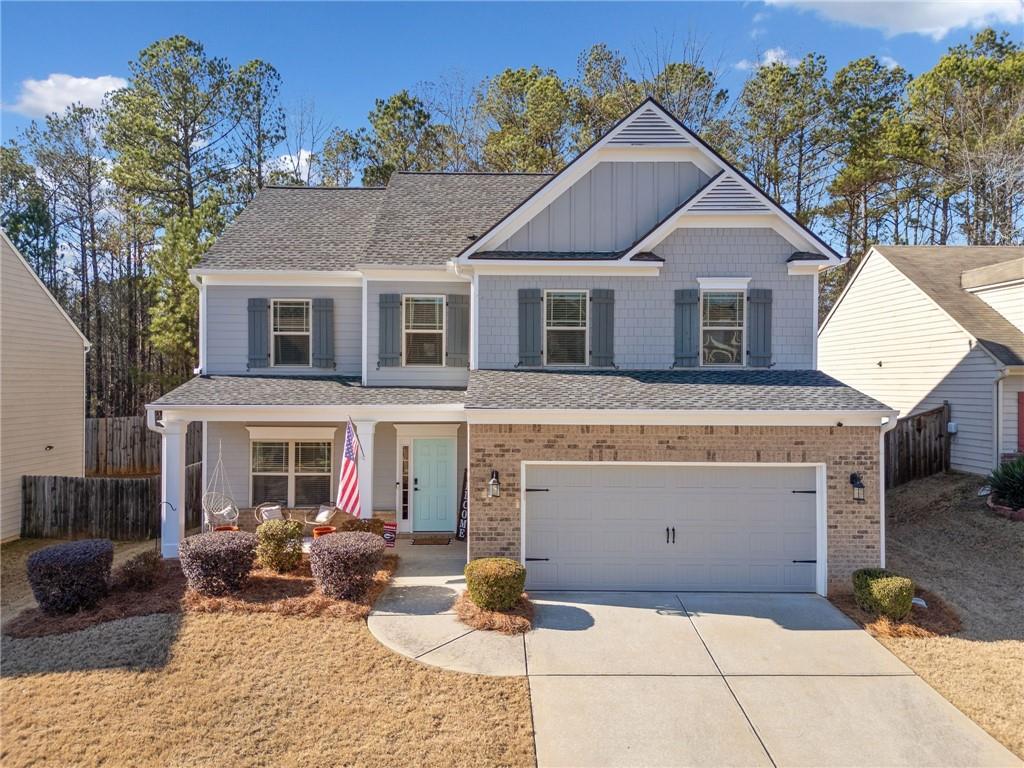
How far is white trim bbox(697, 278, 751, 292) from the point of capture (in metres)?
11.0

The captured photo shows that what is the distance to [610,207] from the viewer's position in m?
11.2

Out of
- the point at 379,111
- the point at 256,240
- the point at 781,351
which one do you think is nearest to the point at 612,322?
the point at 781,351

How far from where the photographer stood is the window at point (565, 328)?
36.6ft

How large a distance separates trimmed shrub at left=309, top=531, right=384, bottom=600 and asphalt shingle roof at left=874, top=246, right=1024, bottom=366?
14.4 metres

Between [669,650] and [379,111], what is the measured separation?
79.8ft

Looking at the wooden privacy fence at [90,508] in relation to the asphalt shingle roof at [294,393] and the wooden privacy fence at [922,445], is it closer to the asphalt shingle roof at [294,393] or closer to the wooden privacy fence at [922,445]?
the asphalt shingle roof at [294,393]

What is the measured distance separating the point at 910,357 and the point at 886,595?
35.7 feet

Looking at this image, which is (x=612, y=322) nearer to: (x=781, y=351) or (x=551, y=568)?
(x=781, y=351)

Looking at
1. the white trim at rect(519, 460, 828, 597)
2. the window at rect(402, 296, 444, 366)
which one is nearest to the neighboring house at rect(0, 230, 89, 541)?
the window at rect(402, 296, 444, 366)

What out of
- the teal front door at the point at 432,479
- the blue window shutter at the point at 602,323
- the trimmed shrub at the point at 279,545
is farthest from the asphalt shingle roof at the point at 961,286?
the trimmed shrub at the point at 279,545

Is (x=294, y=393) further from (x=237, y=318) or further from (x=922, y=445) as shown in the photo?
(x=922, y=445)

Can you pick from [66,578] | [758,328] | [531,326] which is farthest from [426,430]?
[758,328]

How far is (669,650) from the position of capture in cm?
711

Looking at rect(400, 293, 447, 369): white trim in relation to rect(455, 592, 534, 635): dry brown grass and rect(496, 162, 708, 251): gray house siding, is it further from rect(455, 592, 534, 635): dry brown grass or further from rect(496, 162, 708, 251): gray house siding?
rect(455, 592, 534, 635): dry brown grass
